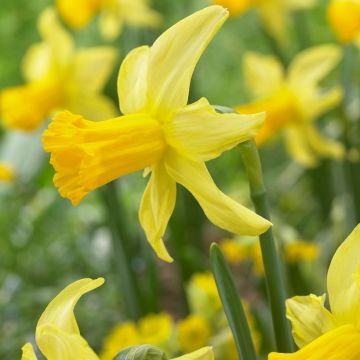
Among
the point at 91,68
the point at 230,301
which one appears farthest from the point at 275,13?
the point at 230,301

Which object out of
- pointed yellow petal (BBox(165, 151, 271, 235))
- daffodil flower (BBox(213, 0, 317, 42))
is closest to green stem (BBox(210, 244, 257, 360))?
pointed yellow petal (BBox(165, 151, 271, 235))

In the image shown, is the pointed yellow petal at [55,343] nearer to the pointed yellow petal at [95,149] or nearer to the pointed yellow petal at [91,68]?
the pointed yellow petal at [95,149]

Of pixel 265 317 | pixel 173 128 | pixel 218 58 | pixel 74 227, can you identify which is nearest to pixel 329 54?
pixel 265 317

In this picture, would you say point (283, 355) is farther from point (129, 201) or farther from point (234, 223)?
point (129, 201)

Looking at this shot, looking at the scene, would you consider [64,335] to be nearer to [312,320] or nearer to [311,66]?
[312,320]

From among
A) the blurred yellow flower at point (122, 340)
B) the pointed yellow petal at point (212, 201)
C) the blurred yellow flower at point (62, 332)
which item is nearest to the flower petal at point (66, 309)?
the blurred yellow flower at point (62, 332)
